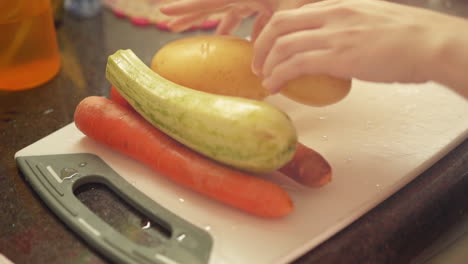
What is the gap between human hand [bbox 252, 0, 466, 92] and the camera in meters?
0.75

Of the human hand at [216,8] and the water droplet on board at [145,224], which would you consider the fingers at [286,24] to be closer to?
the human hand at [216,8]

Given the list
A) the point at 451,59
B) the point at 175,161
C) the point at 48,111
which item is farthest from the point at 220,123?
the point at 48,111

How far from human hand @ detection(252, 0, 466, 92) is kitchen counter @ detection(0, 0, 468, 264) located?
0.21m

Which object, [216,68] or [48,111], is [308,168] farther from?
[48,111]

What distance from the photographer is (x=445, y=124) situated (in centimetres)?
98

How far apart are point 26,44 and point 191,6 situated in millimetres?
378

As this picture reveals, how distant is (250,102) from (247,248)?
215 millimetres

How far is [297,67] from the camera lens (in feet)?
2.61

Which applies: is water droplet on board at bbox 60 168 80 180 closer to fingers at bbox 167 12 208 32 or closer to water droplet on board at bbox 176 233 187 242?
water droplet on board at bbox 176 233 187 242

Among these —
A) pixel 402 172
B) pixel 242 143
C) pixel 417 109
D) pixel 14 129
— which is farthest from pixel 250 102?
pixel 14 129

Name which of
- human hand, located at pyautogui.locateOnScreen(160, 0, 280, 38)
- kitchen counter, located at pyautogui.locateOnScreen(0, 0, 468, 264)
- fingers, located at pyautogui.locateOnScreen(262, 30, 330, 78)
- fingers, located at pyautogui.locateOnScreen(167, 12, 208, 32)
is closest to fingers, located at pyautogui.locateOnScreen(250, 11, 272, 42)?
human hand, located at pyautogui.locateOnScreen(160, 0, 280, 38)

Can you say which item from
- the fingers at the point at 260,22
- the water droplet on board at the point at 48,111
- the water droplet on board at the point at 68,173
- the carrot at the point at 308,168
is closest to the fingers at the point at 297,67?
the carrot at the point at 308,168

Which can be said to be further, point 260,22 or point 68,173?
point 260,22

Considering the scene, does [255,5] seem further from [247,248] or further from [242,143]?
[247,248]
